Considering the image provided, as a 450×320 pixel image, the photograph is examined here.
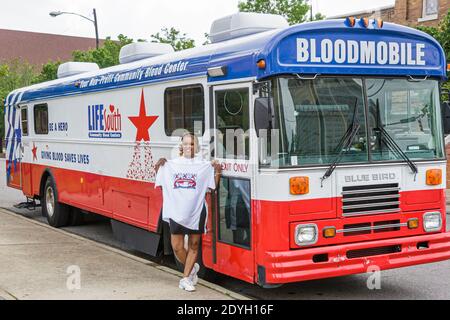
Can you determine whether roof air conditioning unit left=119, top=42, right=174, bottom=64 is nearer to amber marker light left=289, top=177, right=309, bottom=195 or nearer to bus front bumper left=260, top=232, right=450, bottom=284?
amber marker light left=289, top=177, right=309, bottom=195

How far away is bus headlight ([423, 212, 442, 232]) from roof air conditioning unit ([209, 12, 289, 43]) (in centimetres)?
256

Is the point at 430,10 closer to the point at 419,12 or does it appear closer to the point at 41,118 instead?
the point at 419,12

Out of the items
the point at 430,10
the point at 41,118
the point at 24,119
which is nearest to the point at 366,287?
the point at 41,118

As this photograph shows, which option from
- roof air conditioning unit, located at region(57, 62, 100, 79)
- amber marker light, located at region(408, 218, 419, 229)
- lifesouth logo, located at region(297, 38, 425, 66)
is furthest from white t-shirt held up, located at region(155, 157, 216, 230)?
roof air conditioning unit, located at region(57, 62, 100, 79)

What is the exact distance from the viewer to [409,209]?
6.73 m

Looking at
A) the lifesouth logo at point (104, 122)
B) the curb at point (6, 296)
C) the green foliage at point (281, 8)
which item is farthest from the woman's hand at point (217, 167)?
the green foliage at point (281, 8)

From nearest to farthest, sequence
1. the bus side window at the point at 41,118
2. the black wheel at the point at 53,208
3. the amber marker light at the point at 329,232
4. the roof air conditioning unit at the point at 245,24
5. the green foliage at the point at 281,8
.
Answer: the amber marker light at the point at 329,232
the roof air conditioning unit at the point at 245,24
the black wheel at the point at 53,208
the bus side window at the point at 41,118
the green foliage at the point at 281,8

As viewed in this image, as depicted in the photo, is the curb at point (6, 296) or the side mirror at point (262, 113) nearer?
the side mirror at point (262, 113)

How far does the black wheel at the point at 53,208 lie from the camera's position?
1195 cm

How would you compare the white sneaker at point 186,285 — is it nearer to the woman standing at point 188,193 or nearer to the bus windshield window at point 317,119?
the woman standing at point 188,193

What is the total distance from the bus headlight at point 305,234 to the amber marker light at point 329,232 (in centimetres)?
11

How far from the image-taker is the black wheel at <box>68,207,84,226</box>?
12070mm

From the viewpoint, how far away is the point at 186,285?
677cm

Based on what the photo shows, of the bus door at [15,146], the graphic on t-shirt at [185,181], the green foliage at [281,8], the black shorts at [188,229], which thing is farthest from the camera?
the green foliage at [281,8]
